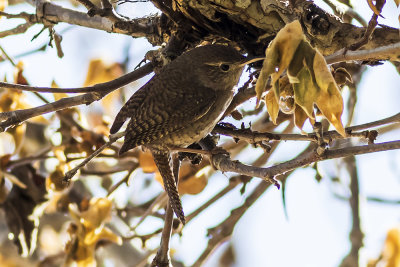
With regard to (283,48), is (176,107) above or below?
above

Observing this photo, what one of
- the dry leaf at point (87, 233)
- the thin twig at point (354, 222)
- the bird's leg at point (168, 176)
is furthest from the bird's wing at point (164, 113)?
the thin twig at point (354, 222)

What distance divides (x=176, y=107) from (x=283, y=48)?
3.29 feet

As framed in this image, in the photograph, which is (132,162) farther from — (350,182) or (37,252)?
(37,252)

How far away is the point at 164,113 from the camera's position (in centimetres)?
233

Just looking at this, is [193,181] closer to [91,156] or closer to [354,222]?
[91,156]

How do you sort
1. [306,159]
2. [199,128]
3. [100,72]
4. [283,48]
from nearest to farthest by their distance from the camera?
[283,48] → [306,159] → [199,128] → [100,72]

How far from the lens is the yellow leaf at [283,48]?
1.36 m

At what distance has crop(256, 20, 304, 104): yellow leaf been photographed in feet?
4.45

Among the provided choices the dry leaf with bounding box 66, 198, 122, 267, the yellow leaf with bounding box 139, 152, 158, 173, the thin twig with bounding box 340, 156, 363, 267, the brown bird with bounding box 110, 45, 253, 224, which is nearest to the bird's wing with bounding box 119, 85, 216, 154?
the brown bird with bounding box 110, 45, 253, 224

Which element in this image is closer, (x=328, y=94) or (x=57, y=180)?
(x=328, y=94)

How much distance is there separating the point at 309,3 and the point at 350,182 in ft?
4.04

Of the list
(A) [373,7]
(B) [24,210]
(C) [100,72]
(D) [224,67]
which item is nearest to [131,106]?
(D) [224,67]

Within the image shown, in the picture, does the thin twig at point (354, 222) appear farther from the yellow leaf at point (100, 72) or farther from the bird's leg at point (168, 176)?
the yellow leaf at point (100, 72)

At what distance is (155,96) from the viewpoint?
2311mm
